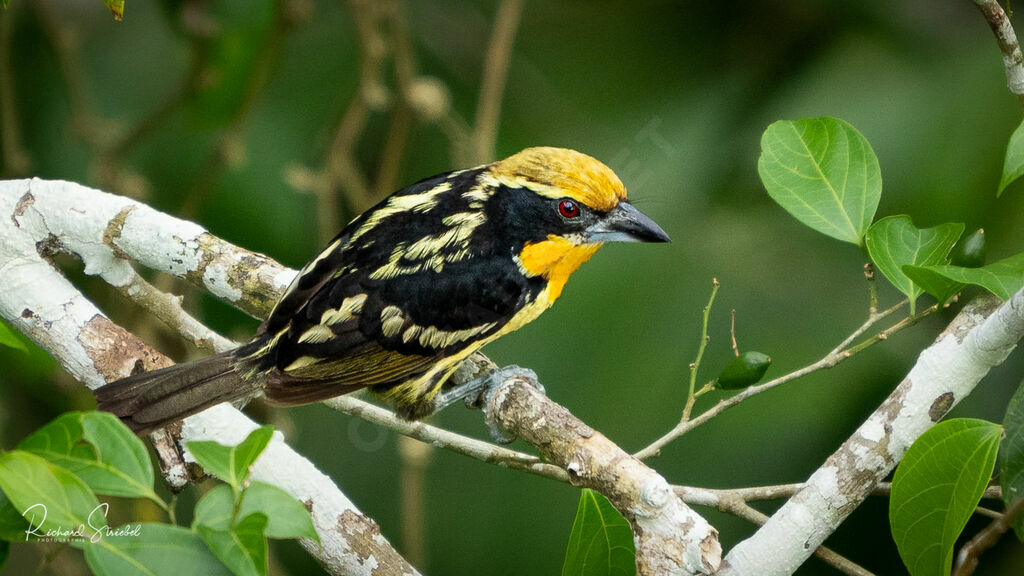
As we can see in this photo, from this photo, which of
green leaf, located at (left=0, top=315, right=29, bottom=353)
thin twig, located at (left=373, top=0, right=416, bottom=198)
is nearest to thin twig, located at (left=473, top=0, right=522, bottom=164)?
thin twig, located at (left=373, top=0, right=416, bottom=198)

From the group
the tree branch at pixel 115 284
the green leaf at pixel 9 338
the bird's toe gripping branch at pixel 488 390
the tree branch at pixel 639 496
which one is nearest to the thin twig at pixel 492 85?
the bird's toe gripping branch at pixel 488 390

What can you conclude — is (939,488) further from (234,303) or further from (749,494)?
(234,303)

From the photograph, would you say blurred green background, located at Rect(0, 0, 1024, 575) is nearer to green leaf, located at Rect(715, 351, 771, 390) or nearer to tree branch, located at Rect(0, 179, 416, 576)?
tree branch, located at Rect(0, 179, 416, 576)

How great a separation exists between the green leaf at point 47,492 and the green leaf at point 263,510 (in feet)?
0.48

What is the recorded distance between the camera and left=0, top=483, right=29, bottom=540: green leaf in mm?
1423

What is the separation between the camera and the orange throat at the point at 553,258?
8.47 ft

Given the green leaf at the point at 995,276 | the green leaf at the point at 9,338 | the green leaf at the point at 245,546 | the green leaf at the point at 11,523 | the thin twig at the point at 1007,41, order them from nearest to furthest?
the green leaf at the point at 245,546, the green leaf at the point at 11,523, the green leaf at the point at 9,338, the green leaf at the point at 995,276, the thin twig at the point at 1007,41

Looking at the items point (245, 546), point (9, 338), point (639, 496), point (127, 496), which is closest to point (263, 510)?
point (245, 546)

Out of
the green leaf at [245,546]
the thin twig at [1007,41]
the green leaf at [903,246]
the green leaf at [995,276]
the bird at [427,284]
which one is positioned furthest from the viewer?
the bird at [427,284]

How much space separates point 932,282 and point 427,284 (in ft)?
3.73

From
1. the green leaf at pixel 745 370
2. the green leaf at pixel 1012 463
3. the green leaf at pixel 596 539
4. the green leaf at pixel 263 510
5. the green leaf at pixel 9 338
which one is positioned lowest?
the green leaf at pixel 596 539

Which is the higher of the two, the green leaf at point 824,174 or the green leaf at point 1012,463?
the green leaf at point 824,174
